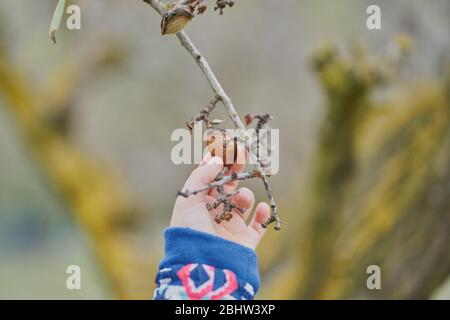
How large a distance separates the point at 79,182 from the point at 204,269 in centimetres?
161

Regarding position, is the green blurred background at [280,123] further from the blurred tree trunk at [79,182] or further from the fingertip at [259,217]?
the fingertip at [259,217]

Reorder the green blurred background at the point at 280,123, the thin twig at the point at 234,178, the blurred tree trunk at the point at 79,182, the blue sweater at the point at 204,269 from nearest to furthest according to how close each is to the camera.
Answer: the thin twig at the point at 234,178
the blue sweater at the point at 204,269
the green blurred background at the point at 280,123
the blurred tree trunk at the point at 79,182

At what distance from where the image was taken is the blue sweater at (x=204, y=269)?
686 millimetres

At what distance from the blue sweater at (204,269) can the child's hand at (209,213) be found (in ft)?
0.05

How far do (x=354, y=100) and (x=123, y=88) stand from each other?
1.50m

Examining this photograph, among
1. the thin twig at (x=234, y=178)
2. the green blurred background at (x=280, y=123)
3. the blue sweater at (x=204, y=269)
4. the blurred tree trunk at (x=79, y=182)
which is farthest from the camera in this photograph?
the blurred tree trunk at (x=79, y=182)

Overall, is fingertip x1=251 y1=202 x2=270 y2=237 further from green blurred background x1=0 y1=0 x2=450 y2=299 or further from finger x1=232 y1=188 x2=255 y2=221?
green blurred background x1=0 y1=0 x2=450 y2=299

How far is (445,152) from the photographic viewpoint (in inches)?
62.7

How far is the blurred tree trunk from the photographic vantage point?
7.35ft

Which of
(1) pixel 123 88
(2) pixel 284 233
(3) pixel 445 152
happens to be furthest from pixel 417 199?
(1) pixel 123 88

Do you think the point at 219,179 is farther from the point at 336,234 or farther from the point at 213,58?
the point at 213,58

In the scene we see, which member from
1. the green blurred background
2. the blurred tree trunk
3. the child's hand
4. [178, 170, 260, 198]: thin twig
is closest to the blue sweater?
the child's hand

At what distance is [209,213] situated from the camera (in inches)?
28.8

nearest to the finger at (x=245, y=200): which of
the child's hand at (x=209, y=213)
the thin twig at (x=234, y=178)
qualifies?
the child's hand at (x=209, y=213)
